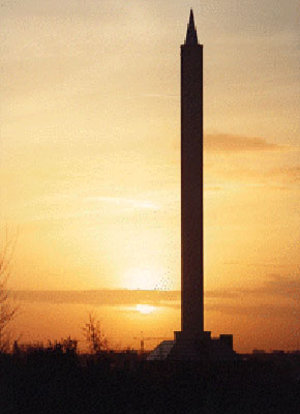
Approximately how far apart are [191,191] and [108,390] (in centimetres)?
6644

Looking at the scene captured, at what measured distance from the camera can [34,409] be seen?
40.4 meters

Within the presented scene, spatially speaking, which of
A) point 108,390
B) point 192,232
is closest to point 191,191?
point 192,232

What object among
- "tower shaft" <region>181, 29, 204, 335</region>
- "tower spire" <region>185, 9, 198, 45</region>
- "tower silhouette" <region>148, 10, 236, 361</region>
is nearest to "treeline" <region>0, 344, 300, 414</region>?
"tower silhouette" <region>148, 10, 236, 361</region>

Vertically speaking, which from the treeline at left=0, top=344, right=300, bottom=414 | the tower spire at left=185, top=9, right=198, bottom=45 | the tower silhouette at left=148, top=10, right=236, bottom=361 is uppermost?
the tower spire at left=185, top=9, right=198, bottom=45

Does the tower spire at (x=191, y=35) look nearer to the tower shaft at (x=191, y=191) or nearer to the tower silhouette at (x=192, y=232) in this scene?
the tower shaft at (x=191, y=191)

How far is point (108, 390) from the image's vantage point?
143 feet

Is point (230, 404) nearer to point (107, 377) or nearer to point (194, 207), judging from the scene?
point (107, 377)

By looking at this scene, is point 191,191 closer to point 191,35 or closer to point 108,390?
point 191,35

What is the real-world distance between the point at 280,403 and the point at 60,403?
1172 centimetres

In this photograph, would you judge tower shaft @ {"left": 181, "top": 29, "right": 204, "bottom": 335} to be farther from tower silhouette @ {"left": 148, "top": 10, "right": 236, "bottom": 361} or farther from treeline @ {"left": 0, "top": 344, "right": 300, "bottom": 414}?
treeline @ {"left": 0, "top": 344, "right": 300, "bottom": 414}

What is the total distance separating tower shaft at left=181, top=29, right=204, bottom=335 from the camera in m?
109

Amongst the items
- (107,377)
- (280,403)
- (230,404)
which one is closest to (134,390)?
(107,377)

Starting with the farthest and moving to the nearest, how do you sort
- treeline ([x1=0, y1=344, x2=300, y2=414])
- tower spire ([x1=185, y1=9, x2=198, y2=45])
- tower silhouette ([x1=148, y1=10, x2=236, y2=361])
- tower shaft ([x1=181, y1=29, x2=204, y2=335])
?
tower spire ([x1=185, y1=9, x2=198, y2=45]), tower shaft ([x1=181, y1=29, x2=204, y2=335]), tower silhouette ([x1=148, y1=10, x2=236, y2=361]), treeline ([x1=0, y1=344, x2=300, y2=414])

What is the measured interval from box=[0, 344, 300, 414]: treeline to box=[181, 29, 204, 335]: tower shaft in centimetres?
5665
